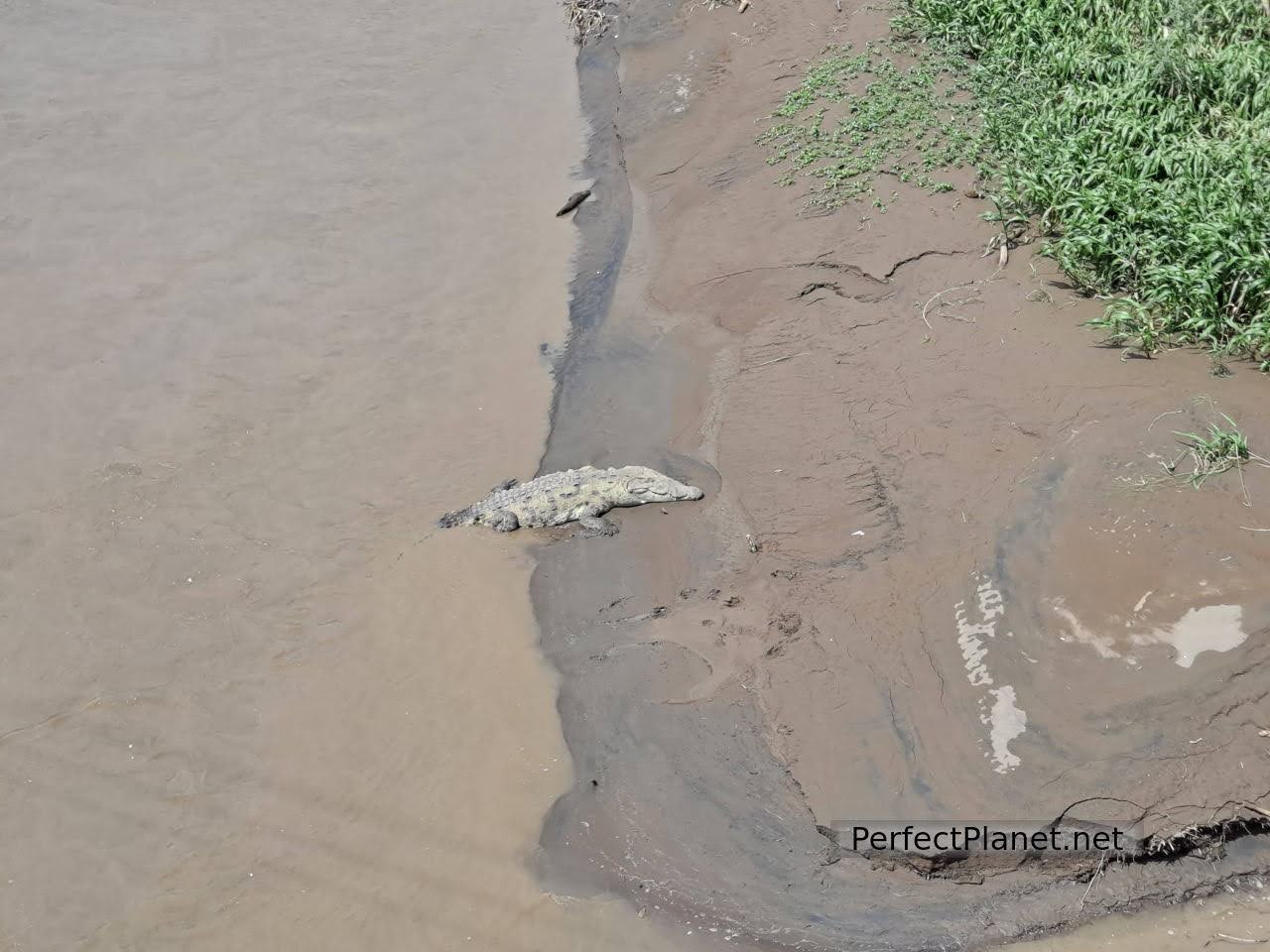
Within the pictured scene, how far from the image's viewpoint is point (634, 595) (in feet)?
25.1

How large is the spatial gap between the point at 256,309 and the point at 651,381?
4.38m

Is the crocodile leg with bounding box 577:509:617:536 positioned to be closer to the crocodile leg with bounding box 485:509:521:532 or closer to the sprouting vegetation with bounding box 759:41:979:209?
the crocodile leg with bounding box 485:509:521:532

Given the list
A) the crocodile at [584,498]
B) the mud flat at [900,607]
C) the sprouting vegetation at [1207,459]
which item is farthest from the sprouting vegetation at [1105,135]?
the crocodile at [584,498]

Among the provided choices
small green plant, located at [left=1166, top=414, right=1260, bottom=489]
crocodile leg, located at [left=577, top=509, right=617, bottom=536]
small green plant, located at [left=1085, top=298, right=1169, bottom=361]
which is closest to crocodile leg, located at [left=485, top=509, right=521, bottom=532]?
crocodile leg, located at [left=577, top=509, right=617, bottom=536]

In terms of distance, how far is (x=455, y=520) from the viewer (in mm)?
8500

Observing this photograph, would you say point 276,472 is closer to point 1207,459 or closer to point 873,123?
point 873,123

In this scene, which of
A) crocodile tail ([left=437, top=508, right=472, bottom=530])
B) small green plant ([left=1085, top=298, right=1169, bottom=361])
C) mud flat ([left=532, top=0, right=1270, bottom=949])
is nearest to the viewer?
mud flat ([left=532, top=0, right=1270, bottom=949])

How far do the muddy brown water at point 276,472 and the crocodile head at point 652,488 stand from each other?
3.13 feet

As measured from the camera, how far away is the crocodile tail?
8484 millimetres

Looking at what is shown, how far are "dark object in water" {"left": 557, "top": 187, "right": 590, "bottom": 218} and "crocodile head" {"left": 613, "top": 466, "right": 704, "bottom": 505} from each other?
15.2 feet

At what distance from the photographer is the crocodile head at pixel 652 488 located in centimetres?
821

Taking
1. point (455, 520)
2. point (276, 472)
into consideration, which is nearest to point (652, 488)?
point (455, 520)

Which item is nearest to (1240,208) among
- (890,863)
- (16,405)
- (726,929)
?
(890,863)

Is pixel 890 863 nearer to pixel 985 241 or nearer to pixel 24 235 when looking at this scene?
pixel 985 241
